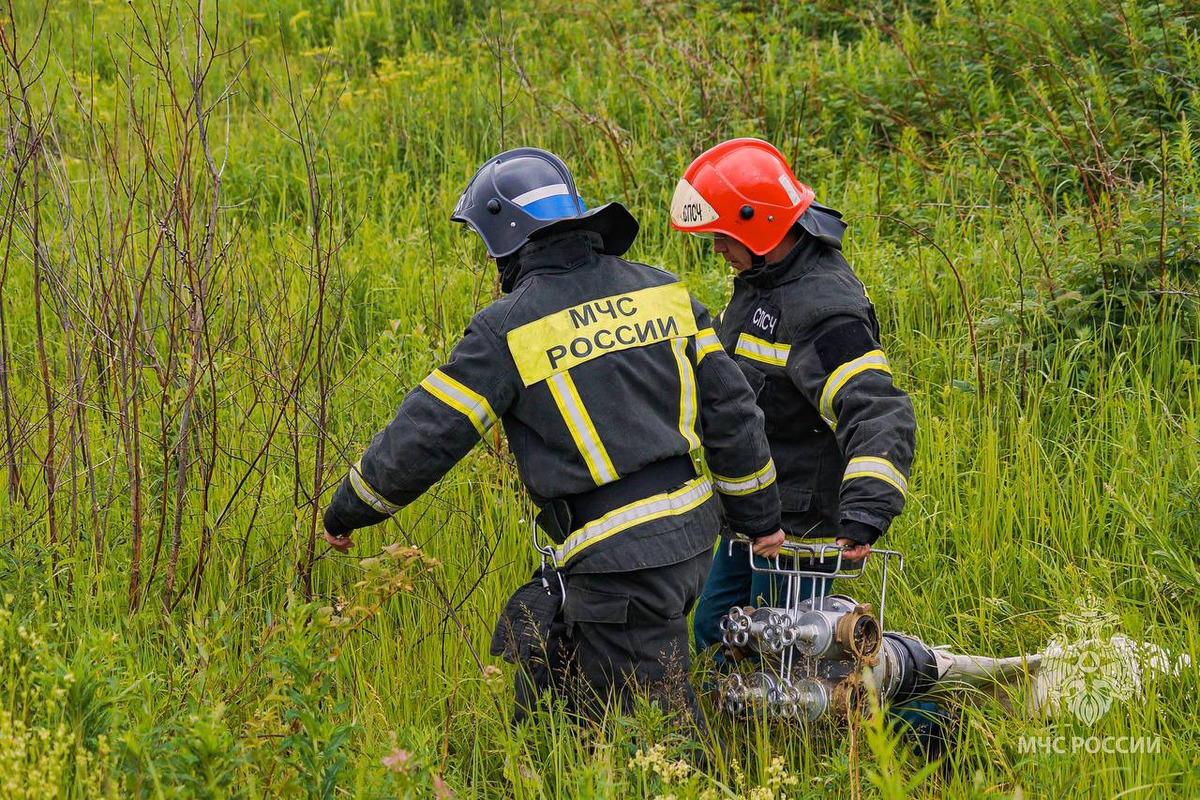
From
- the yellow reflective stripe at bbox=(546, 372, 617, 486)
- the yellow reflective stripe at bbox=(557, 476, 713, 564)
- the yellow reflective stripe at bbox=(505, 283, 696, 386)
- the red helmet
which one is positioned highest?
the red helmet

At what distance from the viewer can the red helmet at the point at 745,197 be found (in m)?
3.69

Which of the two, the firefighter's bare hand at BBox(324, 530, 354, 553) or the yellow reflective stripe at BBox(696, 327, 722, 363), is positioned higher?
the yellow reflective stripe at BBox(696, 327, 722, 363)

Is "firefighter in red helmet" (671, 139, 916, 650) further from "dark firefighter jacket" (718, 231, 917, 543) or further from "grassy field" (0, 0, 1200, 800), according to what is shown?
"grassy field" (0, 0, 1200, 800)

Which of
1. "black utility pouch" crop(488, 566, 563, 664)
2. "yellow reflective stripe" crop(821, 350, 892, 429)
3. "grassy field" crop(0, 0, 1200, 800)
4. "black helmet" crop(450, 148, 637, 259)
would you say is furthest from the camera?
"yellow reflective stripe" crop(821, 350, 892, 429)

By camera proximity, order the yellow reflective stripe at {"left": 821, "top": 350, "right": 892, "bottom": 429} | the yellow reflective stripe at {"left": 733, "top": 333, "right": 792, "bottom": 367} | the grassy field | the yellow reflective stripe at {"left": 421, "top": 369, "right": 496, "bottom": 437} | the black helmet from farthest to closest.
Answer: the yellow reflective stripe at {"left": 733, "top": 333, "right": 792, "bottom": 367} < the yellow reflective stripe at {"left": 821, "top": 350, "right": 892, "bottom": 429} < the black helmet < the yellow reflective stripe at {"left": 421, "top": 369, "right": 496, "bottom": 437} < the grassy field

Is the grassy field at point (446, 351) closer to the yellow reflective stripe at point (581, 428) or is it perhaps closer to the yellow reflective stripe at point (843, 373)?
the yellow reflective stripe at point (581, 428)

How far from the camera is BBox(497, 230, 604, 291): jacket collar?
3.31 m

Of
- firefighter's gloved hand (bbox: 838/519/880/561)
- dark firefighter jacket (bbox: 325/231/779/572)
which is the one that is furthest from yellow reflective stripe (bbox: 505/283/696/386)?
firefighter's gloved hand (bbox: 838/519/880/561)

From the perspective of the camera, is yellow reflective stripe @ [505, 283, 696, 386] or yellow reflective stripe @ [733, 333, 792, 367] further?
yellow reflective stripe @ [733, 333, 792, 367]

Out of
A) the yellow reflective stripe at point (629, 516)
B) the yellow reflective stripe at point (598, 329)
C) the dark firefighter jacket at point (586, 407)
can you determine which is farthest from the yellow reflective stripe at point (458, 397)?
the yellow reflective stripe at point (629, 516)

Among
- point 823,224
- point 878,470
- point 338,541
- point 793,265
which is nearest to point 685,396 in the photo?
point 878,470

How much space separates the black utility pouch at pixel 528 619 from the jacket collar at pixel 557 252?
85 centimetres

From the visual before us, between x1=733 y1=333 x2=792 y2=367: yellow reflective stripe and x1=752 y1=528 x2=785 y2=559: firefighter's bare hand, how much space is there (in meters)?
0.52

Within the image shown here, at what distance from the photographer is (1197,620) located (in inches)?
144
